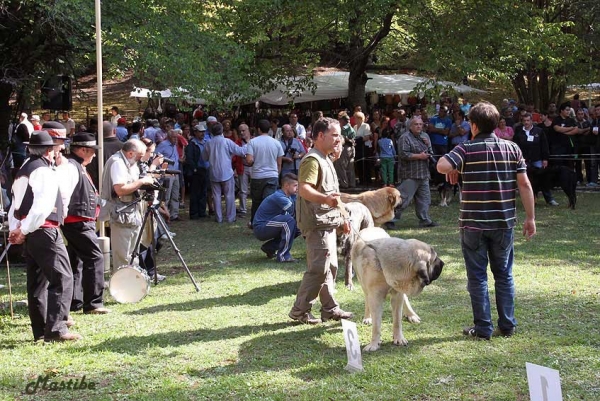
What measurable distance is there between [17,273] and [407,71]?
20.8 m

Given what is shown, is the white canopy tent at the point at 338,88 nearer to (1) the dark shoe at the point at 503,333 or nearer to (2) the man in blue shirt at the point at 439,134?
(2) the man in blue shirt at the point at 439,134

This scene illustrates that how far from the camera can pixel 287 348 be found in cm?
666

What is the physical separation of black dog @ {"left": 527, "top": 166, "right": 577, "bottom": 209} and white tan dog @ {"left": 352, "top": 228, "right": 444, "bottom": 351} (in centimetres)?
966

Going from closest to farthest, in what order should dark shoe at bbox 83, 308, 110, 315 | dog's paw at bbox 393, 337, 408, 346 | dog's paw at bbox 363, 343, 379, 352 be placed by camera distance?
dog's paw at bbox 363, 343, 379, 352
dog's paw at bbox 393, 337, 408, 346
dark shoe at bbox 83, 308, 110, 315

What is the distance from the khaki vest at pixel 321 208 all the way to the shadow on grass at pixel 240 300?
176 centimetres

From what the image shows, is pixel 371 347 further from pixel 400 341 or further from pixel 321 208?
pixel 321 208

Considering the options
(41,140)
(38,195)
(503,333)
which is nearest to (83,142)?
(41,140)

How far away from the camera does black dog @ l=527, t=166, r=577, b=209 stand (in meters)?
15.3

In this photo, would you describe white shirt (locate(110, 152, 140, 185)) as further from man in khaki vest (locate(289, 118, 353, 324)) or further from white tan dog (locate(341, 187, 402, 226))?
white tan dog (locate(341, 187, 402, 226))

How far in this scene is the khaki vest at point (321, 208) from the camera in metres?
6.95

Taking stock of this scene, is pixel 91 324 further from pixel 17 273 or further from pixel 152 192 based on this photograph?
pixel 17 273

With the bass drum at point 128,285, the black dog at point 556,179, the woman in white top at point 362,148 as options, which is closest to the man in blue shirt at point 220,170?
the woman in white top at point 362,148

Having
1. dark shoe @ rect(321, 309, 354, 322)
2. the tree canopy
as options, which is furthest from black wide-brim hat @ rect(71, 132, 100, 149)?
the tree canopy

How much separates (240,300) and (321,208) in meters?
2.16
